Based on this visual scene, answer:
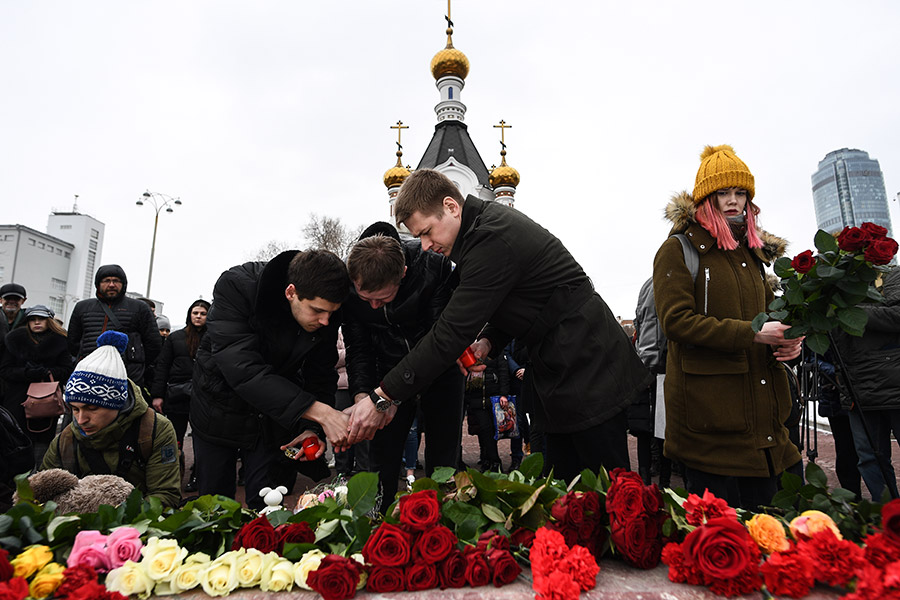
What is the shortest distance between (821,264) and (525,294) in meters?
1.07

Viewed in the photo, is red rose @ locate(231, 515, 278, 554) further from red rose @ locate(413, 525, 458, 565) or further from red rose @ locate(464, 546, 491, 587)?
red rose @ locate(464, 546, 491, 587)

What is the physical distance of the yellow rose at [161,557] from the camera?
4.26 feet

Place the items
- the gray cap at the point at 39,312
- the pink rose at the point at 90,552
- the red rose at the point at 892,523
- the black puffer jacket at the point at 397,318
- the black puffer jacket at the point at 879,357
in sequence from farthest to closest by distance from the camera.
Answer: the gray cap at the point at 39,312, the black puffer jacket at the point at 879,357, the black puffer jacket at the point at 397,318, the pink rose at the point at 90,552, the red rose at the point at 892,523

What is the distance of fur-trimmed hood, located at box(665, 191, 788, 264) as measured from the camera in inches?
99.0

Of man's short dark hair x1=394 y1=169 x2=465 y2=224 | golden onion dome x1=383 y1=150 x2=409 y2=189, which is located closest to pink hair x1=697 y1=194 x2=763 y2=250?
man's short dark hair x1=394 y1=169 x2=465 y2=224

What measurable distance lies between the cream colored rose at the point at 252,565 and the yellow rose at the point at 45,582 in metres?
0.41

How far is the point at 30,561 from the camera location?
4.28ft

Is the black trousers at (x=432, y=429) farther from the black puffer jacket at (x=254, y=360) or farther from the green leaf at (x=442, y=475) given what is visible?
the green leaf at (x=442, y=475)

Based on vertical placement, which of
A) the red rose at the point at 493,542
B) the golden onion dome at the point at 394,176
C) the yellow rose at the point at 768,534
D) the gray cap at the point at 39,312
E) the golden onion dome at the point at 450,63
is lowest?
the red rose at the point at 493,542

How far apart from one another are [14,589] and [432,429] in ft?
6.45

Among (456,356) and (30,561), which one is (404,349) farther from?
(30,561)

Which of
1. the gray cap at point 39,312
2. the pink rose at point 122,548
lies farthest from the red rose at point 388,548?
the gray cap at point 39,312

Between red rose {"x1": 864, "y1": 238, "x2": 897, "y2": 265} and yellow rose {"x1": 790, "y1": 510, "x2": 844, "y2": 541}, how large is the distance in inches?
32.2

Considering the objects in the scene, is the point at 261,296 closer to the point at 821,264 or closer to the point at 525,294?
the point at 525,294
